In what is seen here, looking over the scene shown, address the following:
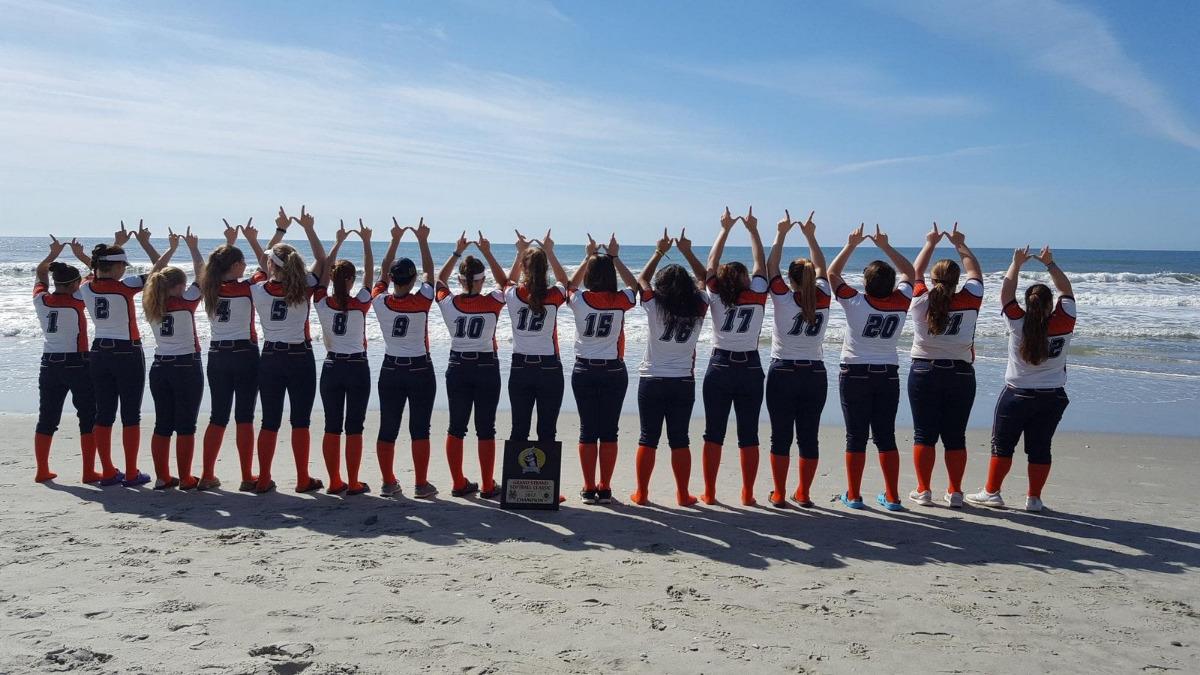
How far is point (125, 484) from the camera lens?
6.57 meters

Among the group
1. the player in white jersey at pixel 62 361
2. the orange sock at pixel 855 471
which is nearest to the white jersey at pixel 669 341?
the orange sock at pixel 855 471

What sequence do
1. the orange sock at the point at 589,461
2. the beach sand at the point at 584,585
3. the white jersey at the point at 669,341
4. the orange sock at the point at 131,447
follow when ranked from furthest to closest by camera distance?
the orange sock at the point at 131,447 < the orange sock at the point at 589,461 < the white jersey at the point at 669,341 < the beach sand at the point at 584,585

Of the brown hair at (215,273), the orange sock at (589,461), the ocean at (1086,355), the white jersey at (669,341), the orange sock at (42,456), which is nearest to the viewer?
the white jersey at (669,341)

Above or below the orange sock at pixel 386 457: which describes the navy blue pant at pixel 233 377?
above

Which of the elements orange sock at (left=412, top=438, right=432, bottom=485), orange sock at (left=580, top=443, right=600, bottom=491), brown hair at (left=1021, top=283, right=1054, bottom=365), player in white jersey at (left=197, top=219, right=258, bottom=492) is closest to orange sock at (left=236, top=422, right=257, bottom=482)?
player in white jersey at (left=197, top=219, right=258, bottom=492)

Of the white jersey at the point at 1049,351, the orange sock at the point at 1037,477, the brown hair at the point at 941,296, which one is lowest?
the orange sock at the point at 1037,477

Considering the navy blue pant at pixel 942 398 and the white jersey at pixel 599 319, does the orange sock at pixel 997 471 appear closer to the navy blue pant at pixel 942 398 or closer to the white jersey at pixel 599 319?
the navy blue pant at pixel 942 398

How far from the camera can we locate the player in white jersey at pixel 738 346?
592 centimetres

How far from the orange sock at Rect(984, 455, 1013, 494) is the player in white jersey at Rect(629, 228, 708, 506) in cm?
228

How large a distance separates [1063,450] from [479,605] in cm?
671

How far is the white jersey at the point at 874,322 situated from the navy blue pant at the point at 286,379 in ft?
12.8

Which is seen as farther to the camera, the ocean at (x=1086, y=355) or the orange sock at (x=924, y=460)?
the ocean at (x=1086, y=355)

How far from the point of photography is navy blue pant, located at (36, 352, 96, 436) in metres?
6.55

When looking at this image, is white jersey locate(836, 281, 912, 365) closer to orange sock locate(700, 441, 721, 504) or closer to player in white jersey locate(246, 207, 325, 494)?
orange sock locate(700, 441, 721, 504)
